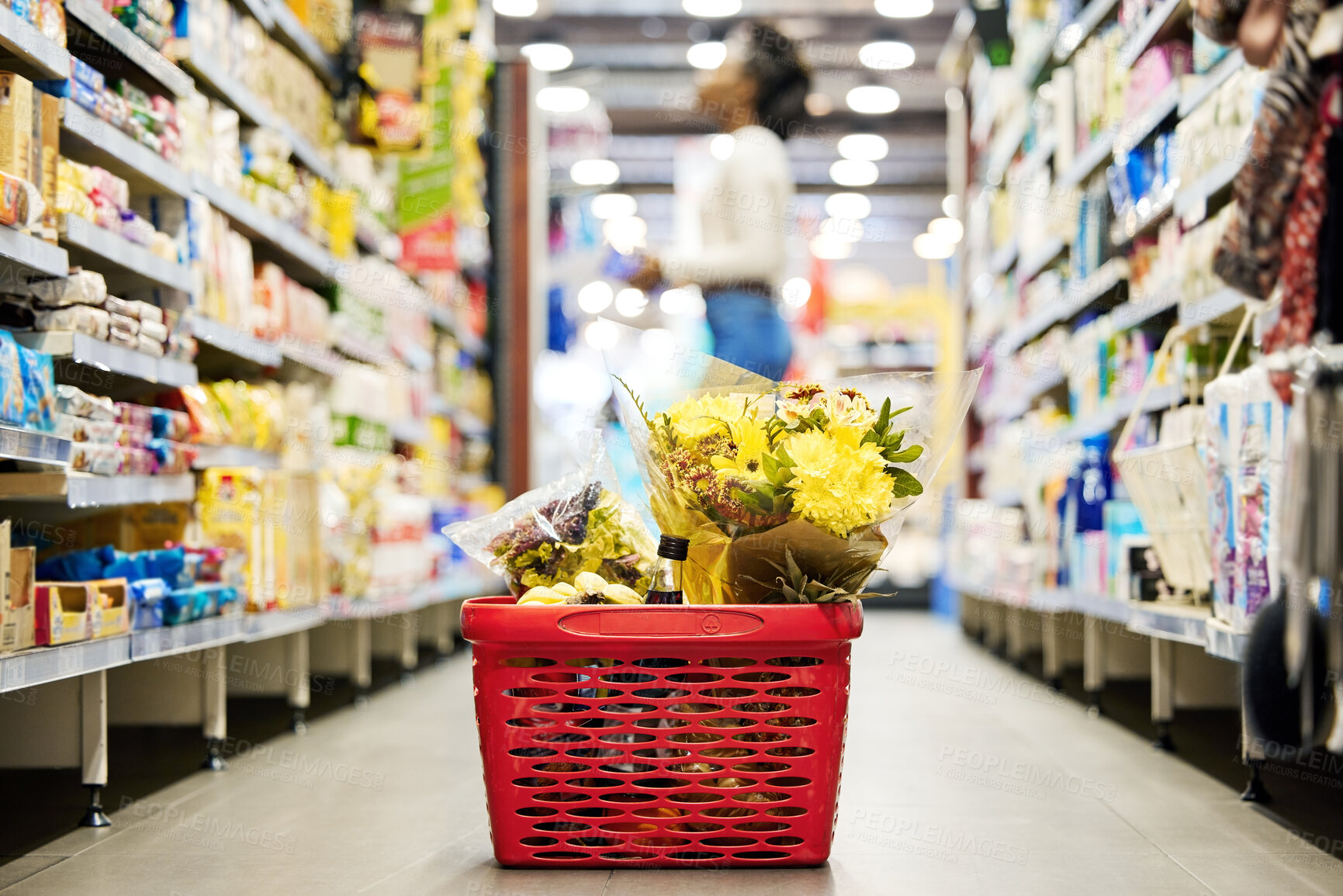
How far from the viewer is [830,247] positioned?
20078 millimetres

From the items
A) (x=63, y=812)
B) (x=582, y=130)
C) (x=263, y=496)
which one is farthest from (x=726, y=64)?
(x=582, y=130)

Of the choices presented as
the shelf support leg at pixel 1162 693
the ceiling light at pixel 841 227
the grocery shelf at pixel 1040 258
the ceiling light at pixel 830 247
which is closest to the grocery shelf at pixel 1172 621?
the shelf support leg at pixel 1162 693

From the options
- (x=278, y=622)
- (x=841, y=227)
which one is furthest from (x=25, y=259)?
(x=841, y=227)

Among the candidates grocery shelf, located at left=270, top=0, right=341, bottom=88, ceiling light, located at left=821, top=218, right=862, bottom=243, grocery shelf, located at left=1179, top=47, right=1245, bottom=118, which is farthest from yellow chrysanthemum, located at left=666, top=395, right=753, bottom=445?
ceiling light, located at left=821, top=218, right=862, bottom=243

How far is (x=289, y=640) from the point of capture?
3908 millimetres

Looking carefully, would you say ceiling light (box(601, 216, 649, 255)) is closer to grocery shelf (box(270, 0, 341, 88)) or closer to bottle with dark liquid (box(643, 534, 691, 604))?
grocery shelf (box(270, 0, 341, 88))

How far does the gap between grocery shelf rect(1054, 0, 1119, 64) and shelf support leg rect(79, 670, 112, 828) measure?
401 cm

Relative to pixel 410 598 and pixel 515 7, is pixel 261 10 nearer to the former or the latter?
pixel 410 598

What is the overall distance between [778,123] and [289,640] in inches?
89.5

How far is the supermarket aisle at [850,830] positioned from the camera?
209cm

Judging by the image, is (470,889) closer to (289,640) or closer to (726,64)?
(289,640)

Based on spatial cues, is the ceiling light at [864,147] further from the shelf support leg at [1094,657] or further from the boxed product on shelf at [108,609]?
the boxed product on shelf at [108,609]

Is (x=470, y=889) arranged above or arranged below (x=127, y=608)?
below

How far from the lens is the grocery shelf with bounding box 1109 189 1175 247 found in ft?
12.6
